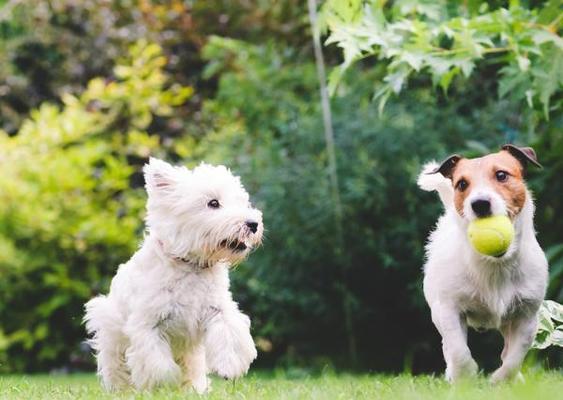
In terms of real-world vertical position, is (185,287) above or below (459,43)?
below

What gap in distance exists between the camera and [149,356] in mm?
5055

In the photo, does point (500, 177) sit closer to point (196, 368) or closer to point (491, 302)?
point (491, 302)

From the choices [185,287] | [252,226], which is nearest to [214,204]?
[252,226]

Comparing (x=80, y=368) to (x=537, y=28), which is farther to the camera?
(x=80, y=368)

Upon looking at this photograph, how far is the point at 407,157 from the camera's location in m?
9.73

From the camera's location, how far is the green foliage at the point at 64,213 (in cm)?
1095

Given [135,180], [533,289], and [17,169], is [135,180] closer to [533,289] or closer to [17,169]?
[17,169]

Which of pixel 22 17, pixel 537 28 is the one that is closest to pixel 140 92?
pixel 22 17

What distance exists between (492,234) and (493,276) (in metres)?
0.39

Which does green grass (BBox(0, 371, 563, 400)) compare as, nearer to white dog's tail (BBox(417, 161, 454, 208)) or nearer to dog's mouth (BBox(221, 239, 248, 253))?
dog's mouth (BBox(221, 239, 248, 253))

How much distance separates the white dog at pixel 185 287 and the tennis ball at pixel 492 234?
3.67 ft

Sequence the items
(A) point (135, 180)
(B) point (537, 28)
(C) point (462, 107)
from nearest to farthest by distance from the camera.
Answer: (B) point (537, 28) → (C) point (462, 107) → (A) point (135, 180)

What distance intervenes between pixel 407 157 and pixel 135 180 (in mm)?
3690

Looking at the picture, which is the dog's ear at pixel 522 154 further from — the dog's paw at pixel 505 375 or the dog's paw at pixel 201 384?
the dog's paw at pixel 201 384
